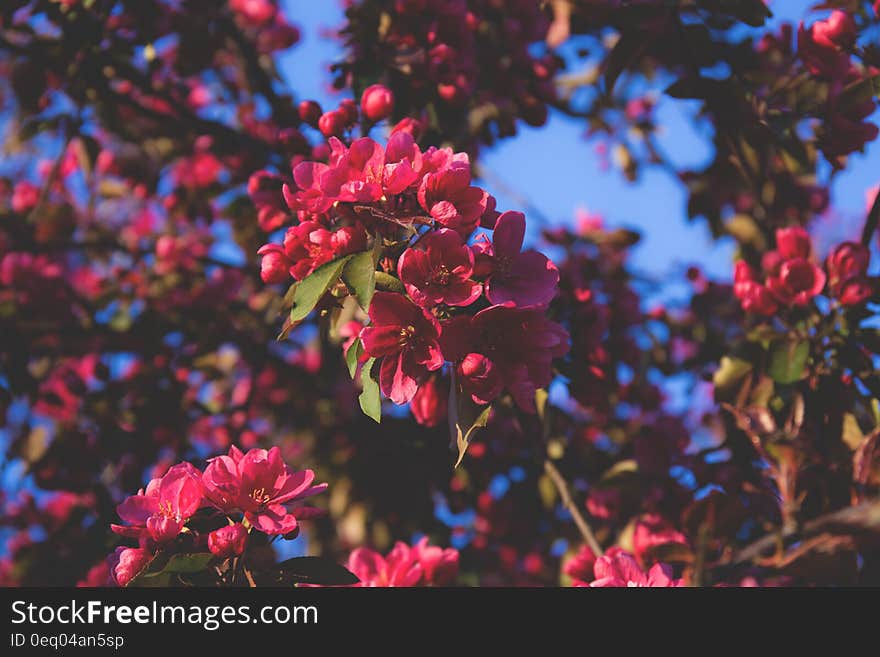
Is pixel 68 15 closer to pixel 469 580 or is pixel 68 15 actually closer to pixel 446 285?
pixel 446 285

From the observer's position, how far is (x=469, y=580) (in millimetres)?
2957

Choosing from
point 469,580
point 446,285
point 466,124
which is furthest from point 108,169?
point 446,285

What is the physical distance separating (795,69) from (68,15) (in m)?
2.17

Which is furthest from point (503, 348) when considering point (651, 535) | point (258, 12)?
point (258, 12)

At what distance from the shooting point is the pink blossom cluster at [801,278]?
6.61ft

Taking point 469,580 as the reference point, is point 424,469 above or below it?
above

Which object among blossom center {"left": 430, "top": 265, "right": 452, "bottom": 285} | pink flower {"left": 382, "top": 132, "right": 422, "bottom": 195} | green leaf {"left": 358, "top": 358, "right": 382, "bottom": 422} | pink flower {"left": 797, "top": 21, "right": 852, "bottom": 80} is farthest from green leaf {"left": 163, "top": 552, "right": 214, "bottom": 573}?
pink flower {"left": 797, "top": 21, "right": 852, "bottom": 80}

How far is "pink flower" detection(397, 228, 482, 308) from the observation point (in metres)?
1.33

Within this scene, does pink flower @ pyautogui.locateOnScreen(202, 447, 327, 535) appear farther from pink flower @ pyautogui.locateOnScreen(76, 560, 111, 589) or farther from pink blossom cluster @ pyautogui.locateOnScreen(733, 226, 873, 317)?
pink blossom cluster @ pyautogui.locateOnScreen(733, 226, 873, 317)

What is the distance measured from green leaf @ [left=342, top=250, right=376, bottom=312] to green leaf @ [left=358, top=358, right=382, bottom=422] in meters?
0.17

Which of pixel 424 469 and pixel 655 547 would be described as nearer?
pixel 655 547

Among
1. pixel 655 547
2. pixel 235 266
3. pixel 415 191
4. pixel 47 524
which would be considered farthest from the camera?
pixel 47 524

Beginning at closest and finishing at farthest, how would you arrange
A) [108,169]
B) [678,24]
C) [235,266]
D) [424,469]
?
[678,24], [424,469], [235,266], [108,169]

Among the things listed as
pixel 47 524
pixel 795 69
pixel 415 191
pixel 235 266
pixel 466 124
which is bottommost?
pixel 415 191
